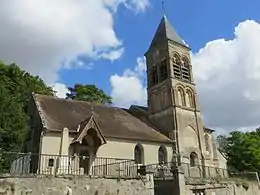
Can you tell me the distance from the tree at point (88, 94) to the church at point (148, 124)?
11153 mm

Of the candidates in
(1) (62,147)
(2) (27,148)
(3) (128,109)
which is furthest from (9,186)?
(3) (128,109)

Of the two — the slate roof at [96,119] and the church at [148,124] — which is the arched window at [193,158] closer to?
the church at [148,124]

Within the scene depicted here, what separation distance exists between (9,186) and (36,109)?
455 inches

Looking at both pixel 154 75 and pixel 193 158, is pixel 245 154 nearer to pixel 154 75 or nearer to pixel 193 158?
pixel 193 158

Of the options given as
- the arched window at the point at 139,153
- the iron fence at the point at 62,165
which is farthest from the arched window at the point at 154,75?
the iron fence at the point at 62,165

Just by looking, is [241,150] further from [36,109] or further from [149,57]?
[36,109]

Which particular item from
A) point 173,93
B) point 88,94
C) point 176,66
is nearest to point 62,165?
point 173,93

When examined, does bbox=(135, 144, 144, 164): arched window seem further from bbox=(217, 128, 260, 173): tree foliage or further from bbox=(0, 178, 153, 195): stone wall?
bbox=(217, 128, 260, 173): tree foliage

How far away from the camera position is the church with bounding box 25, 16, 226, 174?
2306 centimetres

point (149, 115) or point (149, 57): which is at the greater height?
point (149, 57)

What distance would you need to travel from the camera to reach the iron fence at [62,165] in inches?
713

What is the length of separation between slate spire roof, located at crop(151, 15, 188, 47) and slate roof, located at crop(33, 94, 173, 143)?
9.71 metres

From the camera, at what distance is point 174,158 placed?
27.9 m

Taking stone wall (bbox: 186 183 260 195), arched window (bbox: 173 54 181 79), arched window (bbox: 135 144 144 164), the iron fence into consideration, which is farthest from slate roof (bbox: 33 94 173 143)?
stone wall (bbox: 186 183 260 195)
